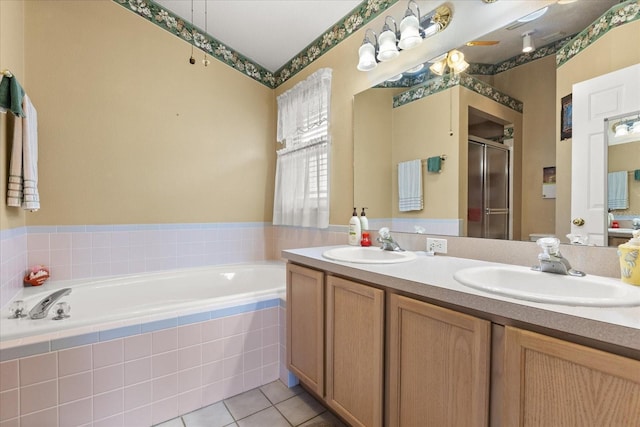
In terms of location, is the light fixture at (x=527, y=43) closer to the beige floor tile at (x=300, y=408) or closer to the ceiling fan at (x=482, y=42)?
the ceiling fan at (x=482, y=42)

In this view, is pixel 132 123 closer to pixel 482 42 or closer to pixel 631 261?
pixel 482 42

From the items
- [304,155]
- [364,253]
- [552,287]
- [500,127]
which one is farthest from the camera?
[304,155]

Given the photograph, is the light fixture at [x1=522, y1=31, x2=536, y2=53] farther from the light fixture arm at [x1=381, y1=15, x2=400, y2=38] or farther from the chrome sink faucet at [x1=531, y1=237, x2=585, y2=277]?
the chrome sink faucet at [x1=531, y1=237, x2=585, y2=277]

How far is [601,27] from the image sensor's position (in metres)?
1.14

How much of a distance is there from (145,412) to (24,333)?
69cm

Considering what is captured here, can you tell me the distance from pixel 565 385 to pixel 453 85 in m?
1.44

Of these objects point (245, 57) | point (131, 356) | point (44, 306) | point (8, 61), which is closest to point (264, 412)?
point (131, 356)

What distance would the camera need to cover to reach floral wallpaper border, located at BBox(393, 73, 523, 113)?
A: 140 centimetres

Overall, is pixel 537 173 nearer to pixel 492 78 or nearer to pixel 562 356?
pixel 492 78

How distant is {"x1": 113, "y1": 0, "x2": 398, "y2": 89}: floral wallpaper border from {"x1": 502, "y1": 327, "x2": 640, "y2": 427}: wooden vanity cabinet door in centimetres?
206

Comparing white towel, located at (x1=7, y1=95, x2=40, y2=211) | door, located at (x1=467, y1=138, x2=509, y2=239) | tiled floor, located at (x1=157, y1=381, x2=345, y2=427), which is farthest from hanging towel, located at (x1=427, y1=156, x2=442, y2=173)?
white towel, located at (x1=7, y1=95, x2=40, y2=211)

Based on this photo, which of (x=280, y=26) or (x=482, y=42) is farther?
(x=280, y=26)

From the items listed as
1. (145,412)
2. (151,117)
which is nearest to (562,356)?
(145,412)

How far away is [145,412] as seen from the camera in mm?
1556
